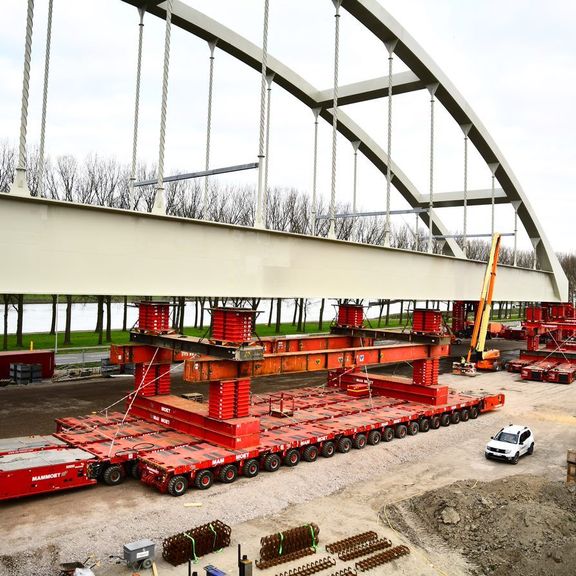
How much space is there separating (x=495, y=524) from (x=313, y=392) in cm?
1272

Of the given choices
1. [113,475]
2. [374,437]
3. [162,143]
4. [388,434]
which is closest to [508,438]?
[388,434]

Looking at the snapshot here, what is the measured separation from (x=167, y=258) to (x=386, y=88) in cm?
1712

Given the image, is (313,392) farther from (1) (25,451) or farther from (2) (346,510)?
(1) (25,451)

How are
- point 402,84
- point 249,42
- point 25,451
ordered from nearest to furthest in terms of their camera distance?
point 25,451 < point 249,42 < point 402,84

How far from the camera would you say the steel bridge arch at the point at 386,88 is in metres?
21.3

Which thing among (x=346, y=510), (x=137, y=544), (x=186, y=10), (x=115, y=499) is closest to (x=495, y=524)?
(x=346, y=510)

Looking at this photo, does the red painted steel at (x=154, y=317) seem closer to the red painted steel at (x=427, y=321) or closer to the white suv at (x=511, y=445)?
the red painted steel at (x=427, y=321)

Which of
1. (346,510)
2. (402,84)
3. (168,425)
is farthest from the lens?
(402,84)

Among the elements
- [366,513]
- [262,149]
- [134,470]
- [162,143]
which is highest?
[262,149]

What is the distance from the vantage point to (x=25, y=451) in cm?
1425

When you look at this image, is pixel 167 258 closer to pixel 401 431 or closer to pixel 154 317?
pixel 154 317

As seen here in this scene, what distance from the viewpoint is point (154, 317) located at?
722 inches

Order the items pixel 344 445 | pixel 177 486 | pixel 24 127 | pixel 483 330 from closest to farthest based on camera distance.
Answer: pixel 24 127
pixel 177 486
pixel 344 445
pixel 483 330

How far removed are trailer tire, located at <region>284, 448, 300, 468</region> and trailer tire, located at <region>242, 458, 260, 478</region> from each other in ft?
3.83
